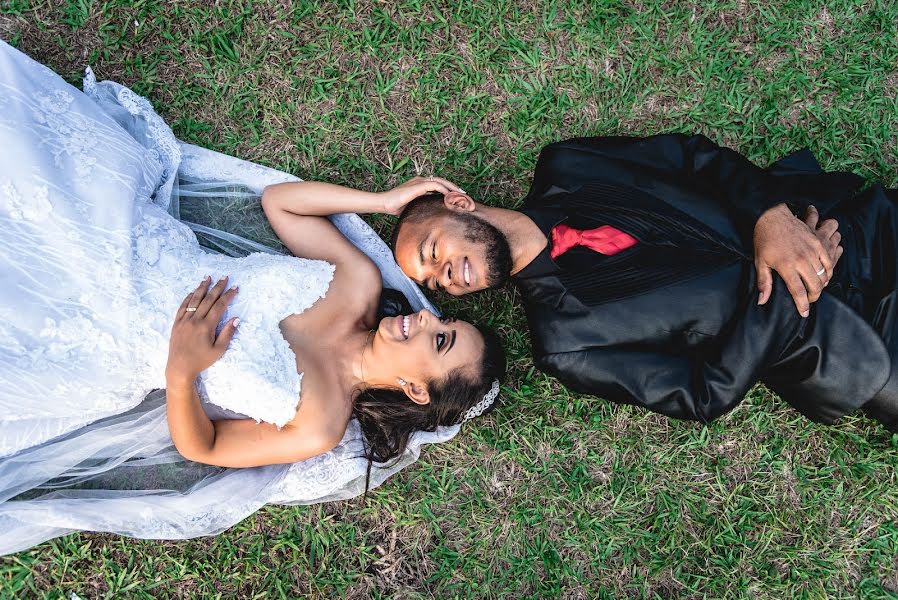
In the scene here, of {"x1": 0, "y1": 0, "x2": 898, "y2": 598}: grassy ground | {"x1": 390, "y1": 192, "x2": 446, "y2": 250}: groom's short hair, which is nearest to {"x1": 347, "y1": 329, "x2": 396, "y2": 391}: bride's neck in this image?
{"x1": 390, "y1": 192, "x2": 446, "y2": 250}: groom's short hair

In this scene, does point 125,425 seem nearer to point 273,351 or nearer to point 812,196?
point 273,351

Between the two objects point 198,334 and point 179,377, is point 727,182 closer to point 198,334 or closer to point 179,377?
point 198,334

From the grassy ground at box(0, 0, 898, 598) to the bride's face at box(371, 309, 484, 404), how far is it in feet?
2.95

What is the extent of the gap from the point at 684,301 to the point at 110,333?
312 cm

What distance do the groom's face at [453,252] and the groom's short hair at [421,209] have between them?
0.08ft

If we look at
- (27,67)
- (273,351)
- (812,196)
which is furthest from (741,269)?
(27,67)

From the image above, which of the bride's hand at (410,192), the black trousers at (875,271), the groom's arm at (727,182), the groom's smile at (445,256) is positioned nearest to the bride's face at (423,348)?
the groom's smile at (445,256)

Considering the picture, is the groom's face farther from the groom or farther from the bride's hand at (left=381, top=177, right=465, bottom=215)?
the bride's hand at (left=381, top=177, right=465, bottom=215)

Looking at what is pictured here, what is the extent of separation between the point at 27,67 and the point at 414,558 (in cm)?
365

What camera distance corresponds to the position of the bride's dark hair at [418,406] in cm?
335

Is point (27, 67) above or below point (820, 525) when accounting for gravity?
above

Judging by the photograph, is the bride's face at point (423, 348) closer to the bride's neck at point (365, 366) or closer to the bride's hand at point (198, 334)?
the bride's neck at point (365, 366)

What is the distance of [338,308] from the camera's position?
345 centimetres

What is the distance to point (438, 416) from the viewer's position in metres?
3.52
